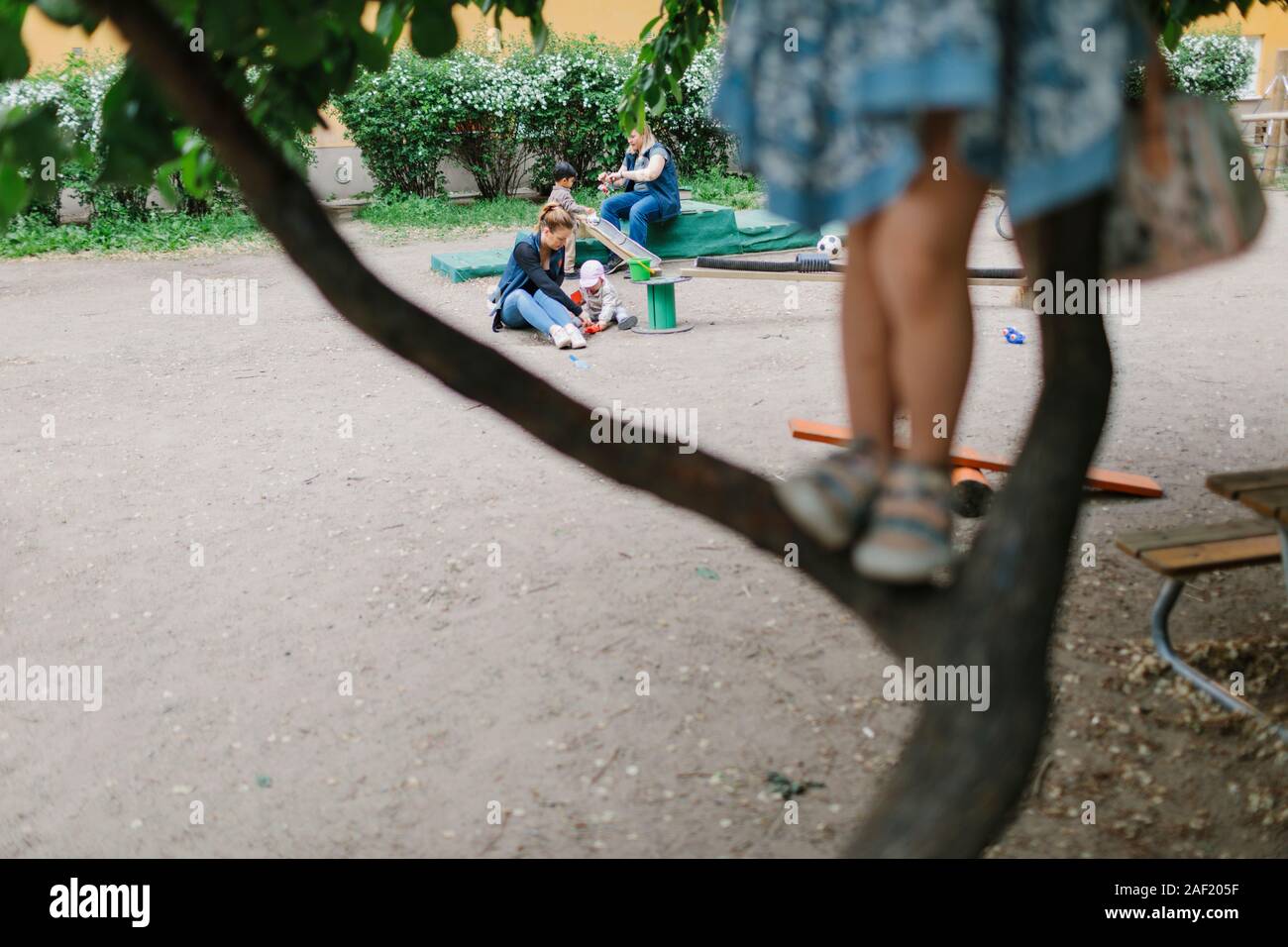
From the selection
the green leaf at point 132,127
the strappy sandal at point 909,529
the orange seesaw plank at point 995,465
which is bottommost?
the orange seesaw plank at point 995,465

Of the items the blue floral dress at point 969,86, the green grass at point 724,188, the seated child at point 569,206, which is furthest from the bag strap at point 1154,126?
the green grass at point 724,188

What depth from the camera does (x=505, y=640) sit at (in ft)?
14.2

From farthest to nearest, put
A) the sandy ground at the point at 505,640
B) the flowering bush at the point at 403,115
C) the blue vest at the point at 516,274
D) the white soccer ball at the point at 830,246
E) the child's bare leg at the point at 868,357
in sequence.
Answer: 1. the flowering bush at the point at 403,115
2. the white soccer ball at the point at 830,246
3. the blue vest at the point at 516,274
4. the sandy ground at the point at 505,640
5. the child's bare leg at the point at 868,357

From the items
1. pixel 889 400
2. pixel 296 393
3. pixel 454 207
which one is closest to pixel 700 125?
pixel 454 207

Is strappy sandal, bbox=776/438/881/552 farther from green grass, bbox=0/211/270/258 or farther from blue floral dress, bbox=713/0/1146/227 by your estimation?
green grass, bbox=0/211/270/258

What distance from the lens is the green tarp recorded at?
11844mm

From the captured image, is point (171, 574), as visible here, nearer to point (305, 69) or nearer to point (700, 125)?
point (305, 69)

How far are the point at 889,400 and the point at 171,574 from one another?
4009 millimetres

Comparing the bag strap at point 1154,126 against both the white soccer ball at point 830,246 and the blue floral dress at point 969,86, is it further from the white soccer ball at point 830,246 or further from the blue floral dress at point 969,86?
the white soccer ball at point 830,246

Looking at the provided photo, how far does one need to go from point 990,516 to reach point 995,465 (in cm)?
386

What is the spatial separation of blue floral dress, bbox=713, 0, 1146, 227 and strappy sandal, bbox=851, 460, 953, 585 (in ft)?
1.19

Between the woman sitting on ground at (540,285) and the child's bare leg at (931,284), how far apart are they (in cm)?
724

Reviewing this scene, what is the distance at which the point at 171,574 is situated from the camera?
197 inches

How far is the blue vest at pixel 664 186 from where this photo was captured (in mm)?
12031
